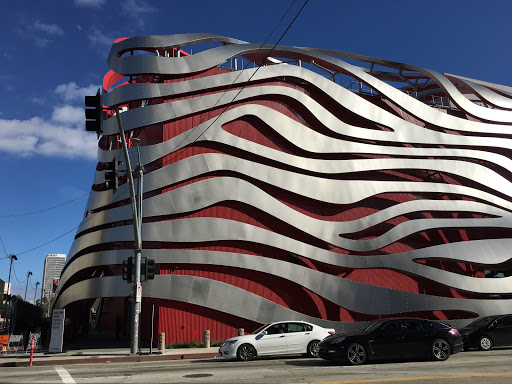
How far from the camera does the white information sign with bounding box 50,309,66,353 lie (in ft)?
61.5

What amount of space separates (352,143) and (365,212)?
14.9ft

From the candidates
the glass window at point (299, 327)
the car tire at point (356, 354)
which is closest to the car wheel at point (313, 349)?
the glass window at point (299, 327)

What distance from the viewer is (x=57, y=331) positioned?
1884cm

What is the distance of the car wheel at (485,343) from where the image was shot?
16.8 metres

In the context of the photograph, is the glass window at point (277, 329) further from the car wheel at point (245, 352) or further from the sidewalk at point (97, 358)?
the sidewalk at point (97, 358)

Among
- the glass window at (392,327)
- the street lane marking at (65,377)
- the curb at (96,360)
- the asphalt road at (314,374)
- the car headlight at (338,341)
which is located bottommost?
the asphalt road at (314,374)

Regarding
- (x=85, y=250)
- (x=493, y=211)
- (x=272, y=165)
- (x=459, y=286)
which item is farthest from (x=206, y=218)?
(x=493, y=211)

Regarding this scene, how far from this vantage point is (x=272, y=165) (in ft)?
86.4

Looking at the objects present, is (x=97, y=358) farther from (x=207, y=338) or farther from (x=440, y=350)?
(x=440, y=350)

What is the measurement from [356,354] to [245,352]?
13.6 feet

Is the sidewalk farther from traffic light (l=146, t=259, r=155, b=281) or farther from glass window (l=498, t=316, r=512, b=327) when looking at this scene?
glass window (l=498, t=316, r=512, b=327)

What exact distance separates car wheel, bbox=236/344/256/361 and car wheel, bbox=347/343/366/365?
3.86 meters

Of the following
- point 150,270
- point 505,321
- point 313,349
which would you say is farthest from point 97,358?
point 505,321

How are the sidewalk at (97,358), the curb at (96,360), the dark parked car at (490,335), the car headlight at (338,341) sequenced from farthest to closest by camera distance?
the dark parked car at (490,335) < the sidewalk at (97,358) < the curb at (96,360) < the car headlight at (338,341)
